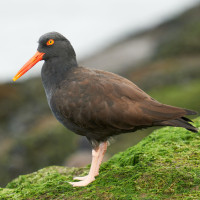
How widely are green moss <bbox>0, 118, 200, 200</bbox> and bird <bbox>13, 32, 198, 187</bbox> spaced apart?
12.7 inches

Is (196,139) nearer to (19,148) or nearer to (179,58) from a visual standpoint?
(19,148)

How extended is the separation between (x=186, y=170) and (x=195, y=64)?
35.2 ft

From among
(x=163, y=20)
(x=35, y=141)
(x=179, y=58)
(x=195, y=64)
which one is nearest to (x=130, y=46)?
(x=163, y=20)

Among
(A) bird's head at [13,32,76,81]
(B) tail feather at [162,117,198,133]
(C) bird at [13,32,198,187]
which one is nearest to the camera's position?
(B) tail feather at [162,117,198,133]

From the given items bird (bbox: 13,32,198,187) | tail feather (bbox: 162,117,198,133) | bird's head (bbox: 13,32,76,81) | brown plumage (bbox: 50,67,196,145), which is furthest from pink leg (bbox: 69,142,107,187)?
bird's head (bbox: 13,32,76,81)

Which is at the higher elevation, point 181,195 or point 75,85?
point 75,85

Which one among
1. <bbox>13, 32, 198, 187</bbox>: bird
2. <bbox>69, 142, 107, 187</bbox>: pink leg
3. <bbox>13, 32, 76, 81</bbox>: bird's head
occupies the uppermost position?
<bbox>13, 32, 76, 81</bbox>: bird's head

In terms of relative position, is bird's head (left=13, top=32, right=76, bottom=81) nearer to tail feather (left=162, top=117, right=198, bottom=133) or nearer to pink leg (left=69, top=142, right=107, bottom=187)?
pink leg (left=69, top=142, right=107, bottom=187)

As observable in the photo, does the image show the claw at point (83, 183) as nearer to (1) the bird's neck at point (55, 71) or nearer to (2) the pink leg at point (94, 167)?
(2) the pink leg at point (94, 167)

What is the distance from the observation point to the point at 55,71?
20.0ft

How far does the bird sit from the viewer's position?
5.33m

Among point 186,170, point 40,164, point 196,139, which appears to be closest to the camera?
point 186,170

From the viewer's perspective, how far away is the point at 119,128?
5406 mm

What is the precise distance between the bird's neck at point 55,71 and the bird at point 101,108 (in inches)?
0.7
